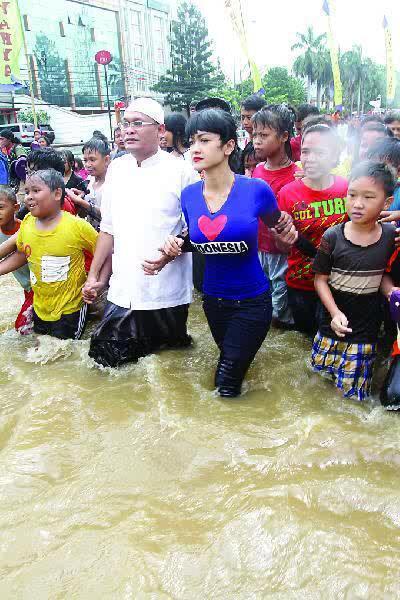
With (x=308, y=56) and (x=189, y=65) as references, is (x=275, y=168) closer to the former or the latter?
(x=189, y=65)

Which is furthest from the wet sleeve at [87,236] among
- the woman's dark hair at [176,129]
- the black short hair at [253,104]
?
the black short hair at [253,104]

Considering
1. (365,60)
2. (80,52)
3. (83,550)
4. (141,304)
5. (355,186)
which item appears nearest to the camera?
(83,550)

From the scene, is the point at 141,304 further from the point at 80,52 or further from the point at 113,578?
the point at 80,52

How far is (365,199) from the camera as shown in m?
2.60

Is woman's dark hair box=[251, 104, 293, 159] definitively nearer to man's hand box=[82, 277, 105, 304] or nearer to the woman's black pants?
the woman's black pants

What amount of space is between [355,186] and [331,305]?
641 mm

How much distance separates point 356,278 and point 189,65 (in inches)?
1721

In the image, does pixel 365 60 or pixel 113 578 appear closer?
pixel 113 578

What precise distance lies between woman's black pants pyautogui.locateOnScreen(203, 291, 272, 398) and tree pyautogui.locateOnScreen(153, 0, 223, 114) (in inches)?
1572

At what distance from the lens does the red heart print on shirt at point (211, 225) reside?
273 centimetres

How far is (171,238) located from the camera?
2.89 metres

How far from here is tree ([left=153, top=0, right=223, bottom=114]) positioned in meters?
40.7

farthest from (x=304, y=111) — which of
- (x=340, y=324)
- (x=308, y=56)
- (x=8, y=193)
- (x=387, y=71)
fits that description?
(x=308, y=56)

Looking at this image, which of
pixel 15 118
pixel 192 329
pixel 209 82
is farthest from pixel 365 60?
pixel 192 329
